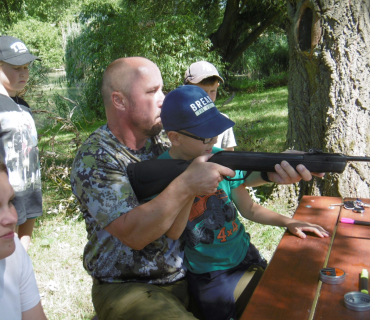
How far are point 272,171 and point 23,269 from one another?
4.72 ft

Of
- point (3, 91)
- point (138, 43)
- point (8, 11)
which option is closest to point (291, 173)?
point (3, 91)

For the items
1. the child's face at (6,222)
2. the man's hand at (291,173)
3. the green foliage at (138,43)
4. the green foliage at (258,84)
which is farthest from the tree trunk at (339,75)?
the green foliage at (258,84)

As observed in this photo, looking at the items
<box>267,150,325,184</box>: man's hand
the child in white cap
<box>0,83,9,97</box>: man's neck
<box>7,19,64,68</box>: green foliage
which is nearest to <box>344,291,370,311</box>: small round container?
<box>267,150,325,184</box>: man's hand

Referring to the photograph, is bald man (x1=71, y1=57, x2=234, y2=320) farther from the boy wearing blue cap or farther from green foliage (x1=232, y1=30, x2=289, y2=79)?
green foliage (x1=232, y1=30, x2=289, y2=79)

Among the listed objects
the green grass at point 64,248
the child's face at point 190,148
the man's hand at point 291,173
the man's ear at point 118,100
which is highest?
the man's ear at point 118,100

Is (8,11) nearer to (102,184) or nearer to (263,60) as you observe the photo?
(263,60)

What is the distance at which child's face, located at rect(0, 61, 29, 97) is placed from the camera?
359 cm

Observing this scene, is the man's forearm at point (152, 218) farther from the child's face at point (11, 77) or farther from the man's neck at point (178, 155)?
the child's face at point (11, 77)

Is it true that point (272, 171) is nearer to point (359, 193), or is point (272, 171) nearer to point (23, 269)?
point (23, 269)

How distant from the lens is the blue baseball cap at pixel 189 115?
2279 mm

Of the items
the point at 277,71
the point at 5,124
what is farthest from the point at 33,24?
the point at 5,124

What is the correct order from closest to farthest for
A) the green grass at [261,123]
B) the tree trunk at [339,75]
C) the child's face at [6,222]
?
the child's face at [6,222] < the tree trunk at [339,75] < the green grass at [261,123]

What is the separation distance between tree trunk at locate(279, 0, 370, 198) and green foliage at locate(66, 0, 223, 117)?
649 cm

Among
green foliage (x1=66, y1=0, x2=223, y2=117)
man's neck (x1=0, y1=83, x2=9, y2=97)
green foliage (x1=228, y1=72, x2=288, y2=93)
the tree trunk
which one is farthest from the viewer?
green foliage (x1=228, y1=72, x2=288, y2=93)
